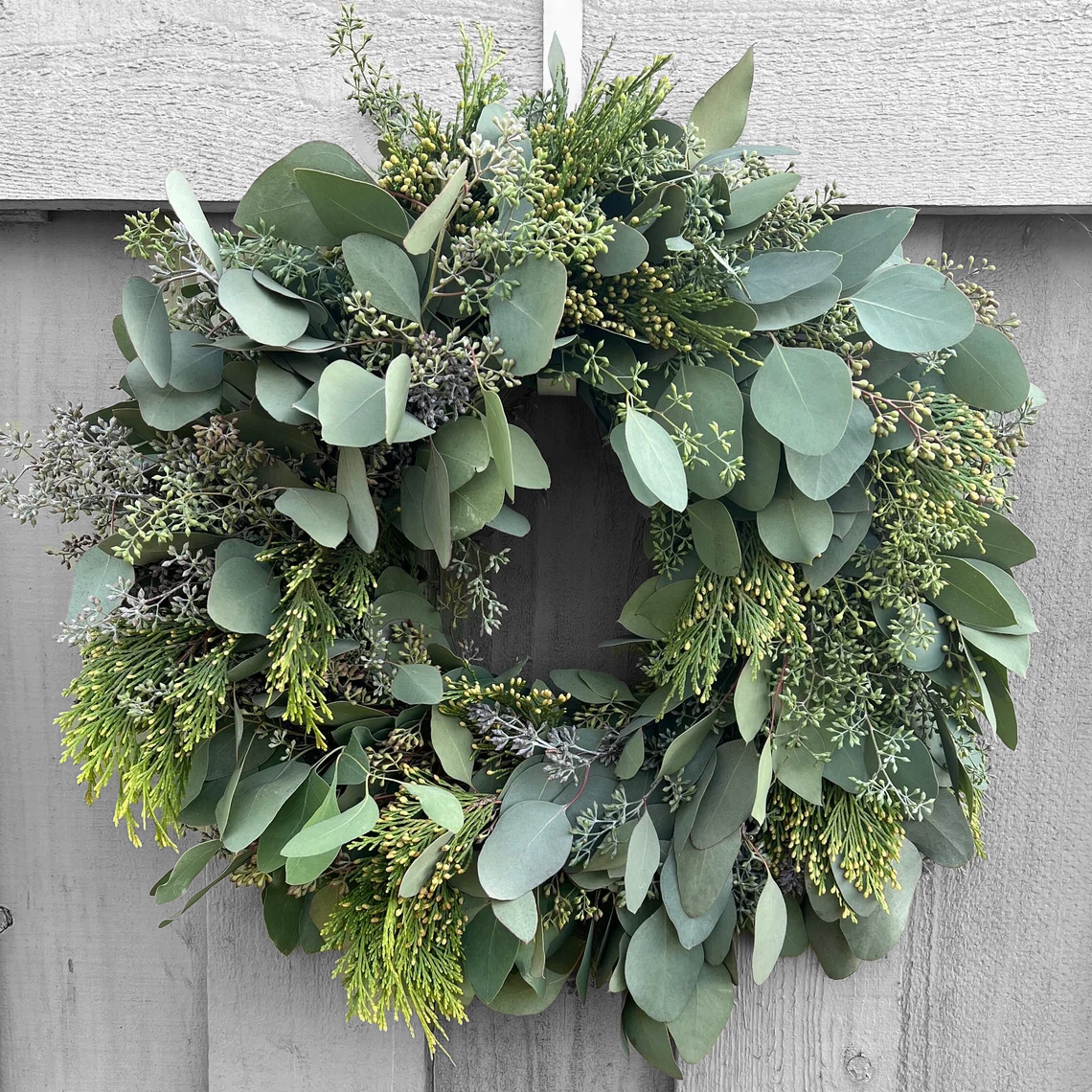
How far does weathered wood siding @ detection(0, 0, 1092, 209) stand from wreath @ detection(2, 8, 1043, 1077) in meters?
0.11

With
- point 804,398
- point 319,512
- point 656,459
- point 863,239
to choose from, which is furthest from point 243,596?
point 863,239

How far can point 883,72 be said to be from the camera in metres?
0.67

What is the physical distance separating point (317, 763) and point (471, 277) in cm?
38

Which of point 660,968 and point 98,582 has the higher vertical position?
point 98,582

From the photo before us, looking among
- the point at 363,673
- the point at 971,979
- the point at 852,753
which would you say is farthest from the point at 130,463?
the point at 971,979

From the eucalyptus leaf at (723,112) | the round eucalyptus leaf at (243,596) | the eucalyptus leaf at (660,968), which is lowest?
the eucalyptus leaf at (660,968)

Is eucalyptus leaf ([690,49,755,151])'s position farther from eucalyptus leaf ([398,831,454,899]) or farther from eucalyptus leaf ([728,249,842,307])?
eucalyptus leaf ([398,831,454,899])

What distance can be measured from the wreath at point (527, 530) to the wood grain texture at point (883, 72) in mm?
112

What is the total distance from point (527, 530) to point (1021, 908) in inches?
26.2

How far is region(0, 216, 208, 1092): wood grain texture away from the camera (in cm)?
75

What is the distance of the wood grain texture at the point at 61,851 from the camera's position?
750 mm

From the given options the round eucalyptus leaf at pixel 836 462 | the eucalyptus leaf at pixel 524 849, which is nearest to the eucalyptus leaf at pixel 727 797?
the eucalyptus leaf at pixel 524 849

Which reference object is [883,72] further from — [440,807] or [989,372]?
[440,807]

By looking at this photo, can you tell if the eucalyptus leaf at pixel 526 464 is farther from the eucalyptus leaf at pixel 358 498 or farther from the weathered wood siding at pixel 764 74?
the weathered wood siding at pixel 764 74
